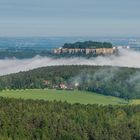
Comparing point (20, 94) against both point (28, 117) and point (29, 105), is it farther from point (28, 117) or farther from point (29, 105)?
point (28, 117)

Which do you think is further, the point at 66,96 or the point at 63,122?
the point at 66,96

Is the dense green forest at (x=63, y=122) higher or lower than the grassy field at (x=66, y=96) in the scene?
higher

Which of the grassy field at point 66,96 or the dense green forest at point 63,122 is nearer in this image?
the dense green forest at point 63,122

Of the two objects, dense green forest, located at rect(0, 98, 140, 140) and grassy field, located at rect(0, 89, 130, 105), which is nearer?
dense green forest, located at rect(0, 98, 140, 140)

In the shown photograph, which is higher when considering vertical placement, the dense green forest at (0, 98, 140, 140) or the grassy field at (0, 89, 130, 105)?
the dense green forest at (0, 98, 140, 140)

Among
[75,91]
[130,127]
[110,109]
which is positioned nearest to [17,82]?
[75,91]
